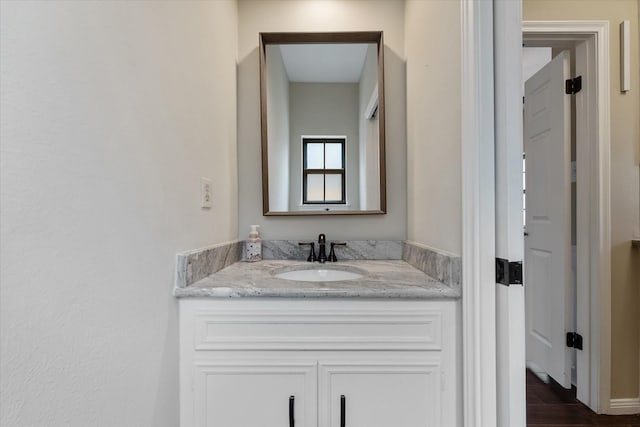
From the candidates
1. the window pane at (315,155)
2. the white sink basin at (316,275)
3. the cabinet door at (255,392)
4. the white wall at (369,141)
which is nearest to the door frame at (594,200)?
the white wall at (369,141)

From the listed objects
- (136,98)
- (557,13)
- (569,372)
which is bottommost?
(569,372)

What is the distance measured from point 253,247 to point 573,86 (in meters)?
2.03

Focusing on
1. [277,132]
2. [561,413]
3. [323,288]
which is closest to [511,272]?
[323,288]

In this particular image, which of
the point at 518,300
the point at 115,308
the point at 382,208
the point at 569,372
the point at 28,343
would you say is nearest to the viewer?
the point at 28,343

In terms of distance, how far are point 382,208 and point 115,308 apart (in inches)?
48.3

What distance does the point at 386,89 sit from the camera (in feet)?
5.46

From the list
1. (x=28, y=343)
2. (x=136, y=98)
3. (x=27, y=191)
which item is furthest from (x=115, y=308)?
(x=136, y=98)

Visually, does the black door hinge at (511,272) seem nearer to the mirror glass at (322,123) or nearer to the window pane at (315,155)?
the mirror glass at (322,123)

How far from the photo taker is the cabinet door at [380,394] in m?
1.01

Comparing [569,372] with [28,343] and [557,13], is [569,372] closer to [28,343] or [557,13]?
[557,13]

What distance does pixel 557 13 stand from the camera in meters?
1.75

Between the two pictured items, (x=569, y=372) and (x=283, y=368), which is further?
(x=569, y=372)

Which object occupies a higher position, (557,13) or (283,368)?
(557,13)

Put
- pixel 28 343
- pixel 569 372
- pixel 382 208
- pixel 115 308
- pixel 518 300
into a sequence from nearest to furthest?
1. pixel 28 343
2. pixel 115 308
3. pixel 518 300
4. pixel 382 208
5. pixel 569 372
